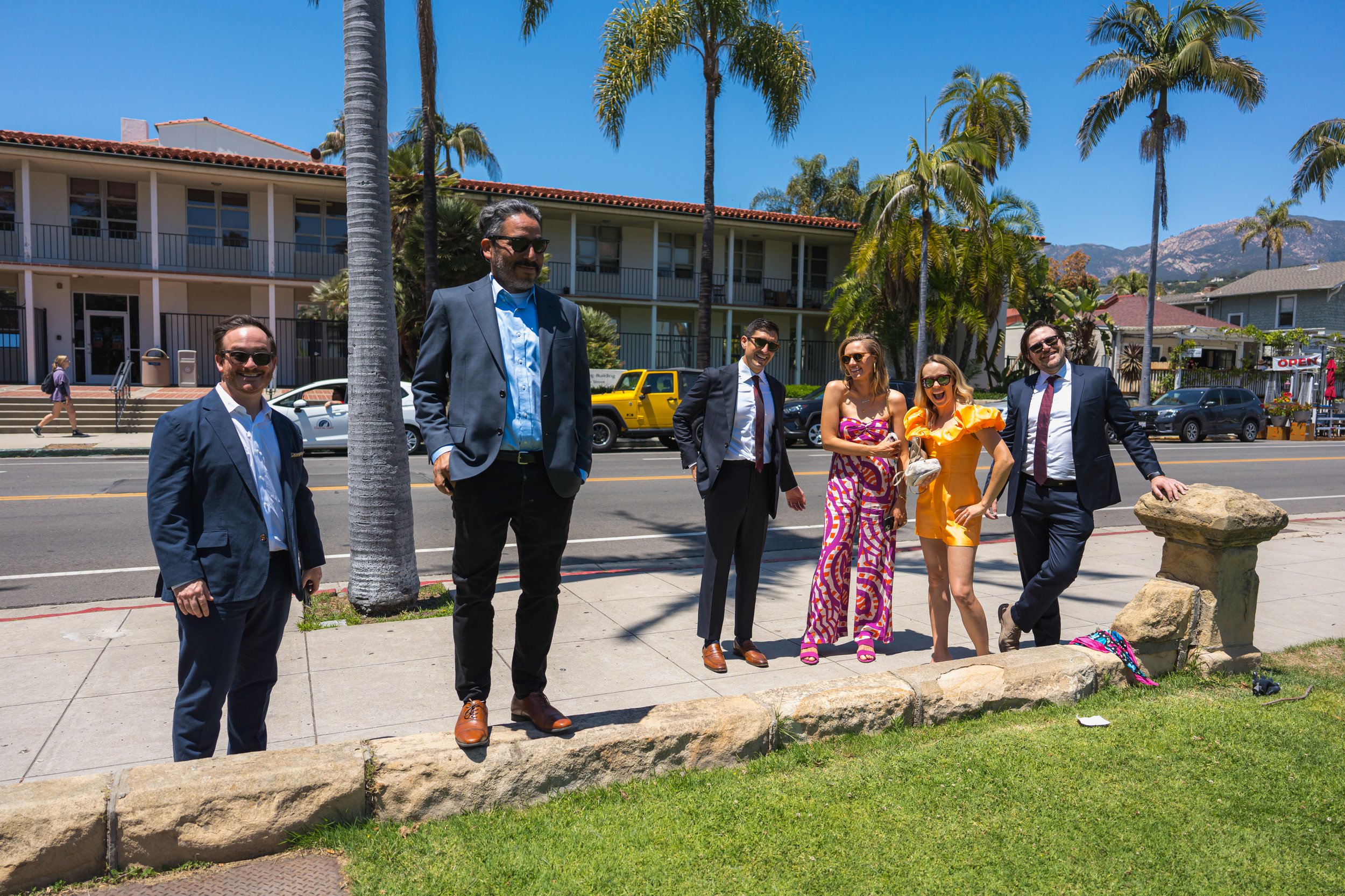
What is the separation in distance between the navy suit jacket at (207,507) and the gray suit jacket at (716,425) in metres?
2.44

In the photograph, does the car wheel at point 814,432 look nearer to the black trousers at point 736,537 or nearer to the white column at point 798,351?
the white column at point 798,351

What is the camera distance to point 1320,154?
33.6 metres

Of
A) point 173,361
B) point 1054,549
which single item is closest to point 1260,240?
point 173,361

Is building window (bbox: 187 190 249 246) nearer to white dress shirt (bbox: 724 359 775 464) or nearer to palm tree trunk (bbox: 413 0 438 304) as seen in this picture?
palm tree trunk (bbox: 413 0 438 304)

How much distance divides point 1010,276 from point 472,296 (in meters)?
27.3

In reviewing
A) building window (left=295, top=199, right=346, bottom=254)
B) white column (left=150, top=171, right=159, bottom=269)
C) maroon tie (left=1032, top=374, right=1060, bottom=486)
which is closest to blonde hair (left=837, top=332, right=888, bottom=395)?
maroon tie (left=1032, top=374, right=1060, bottom=486)

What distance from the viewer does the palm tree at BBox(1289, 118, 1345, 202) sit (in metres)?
33.2

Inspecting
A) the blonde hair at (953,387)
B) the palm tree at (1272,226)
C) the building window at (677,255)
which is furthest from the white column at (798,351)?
the palm tree at (1272,226)

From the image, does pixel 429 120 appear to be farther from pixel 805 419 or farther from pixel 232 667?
pixel 232 667

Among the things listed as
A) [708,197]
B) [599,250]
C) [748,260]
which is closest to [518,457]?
[708,197]

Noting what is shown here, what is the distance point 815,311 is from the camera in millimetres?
32250

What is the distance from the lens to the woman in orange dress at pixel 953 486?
16.1ft

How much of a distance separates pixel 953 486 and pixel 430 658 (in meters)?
3.17

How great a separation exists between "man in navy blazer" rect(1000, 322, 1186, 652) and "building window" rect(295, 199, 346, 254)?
1021 inches
